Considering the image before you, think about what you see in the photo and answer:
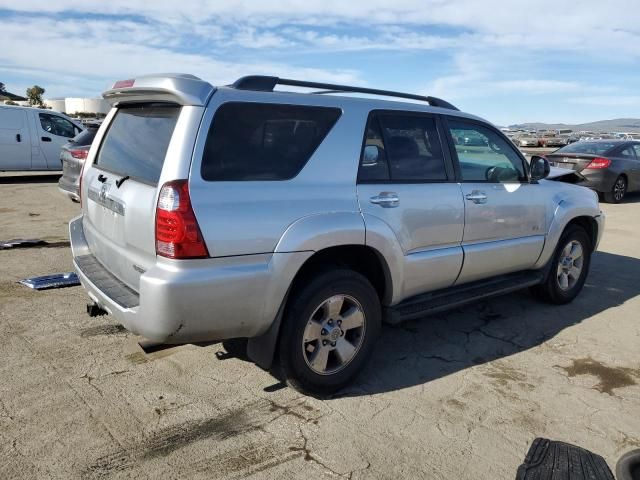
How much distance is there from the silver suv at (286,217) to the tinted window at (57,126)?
39.1 ft

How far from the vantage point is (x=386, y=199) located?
11.8 feet

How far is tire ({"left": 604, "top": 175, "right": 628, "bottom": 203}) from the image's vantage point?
12.9 metres

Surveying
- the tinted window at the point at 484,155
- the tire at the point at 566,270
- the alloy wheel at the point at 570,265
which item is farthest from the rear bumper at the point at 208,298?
the alloy wheel at the point at 570,265

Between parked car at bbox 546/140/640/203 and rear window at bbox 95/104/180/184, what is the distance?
11664 mm

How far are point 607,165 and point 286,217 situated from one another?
12.1m

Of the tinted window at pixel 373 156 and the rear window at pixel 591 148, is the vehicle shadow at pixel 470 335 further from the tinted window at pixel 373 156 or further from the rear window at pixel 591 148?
the rear window at pixel 591 148

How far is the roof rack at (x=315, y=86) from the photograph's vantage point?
3.21 meters

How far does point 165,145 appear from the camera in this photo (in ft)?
9.84

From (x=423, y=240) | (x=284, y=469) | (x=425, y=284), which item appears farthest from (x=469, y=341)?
(x=284, y=469)

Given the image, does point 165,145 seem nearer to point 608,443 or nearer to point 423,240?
point 423,240

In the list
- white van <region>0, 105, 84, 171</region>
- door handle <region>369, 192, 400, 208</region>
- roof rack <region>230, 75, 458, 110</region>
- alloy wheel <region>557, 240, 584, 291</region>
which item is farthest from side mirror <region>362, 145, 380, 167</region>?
white van <region>0, 105, 84, 171</region>

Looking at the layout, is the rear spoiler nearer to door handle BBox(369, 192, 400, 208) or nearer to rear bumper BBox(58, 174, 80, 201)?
door handle BBox(369, 192, 400, 208)

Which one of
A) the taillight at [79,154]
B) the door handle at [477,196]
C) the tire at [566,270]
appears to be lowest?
the tire at [566,270]

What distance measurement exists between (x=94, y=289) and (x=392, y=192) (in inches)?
79.4
